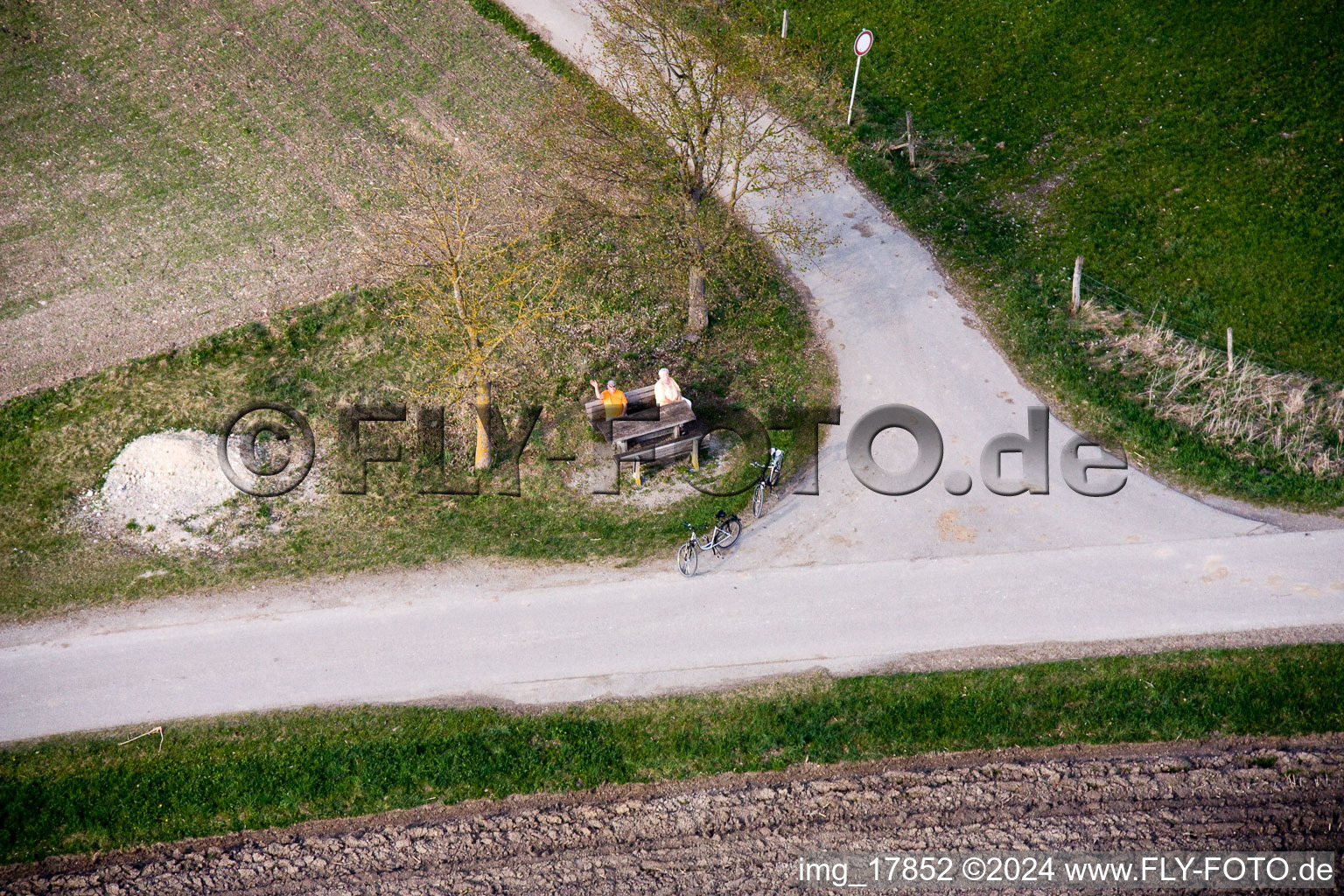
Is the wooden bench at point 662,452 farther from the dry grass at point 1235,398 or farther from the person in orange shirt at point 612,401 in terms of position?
the dry grass at point 1235,398

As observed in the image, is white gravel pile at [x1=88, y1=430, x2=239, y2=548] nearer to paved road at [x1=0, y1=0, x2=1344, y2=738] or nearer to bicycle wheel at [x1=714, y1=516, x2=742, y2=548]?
paved road at [x1=0, y1=0, x2=1344, y2=738]

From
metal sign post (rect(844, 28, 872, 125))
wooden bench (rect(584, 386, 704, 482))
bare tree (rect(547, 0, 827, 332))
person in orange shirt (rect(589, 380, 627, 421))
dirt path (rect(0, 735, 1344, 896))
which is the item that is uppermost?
metal sign post (rect(844, 28, 872, 125))

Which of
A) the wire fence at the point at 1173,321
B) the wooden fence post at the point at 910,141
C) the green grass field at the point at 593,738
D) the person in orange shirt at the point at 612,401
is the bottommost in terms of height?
the green grass field at the point at 593,738

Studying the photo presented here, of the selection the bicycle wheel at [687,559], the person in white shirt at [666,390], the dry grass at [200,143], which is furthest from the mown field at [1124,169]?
the dry grass at [200,143]

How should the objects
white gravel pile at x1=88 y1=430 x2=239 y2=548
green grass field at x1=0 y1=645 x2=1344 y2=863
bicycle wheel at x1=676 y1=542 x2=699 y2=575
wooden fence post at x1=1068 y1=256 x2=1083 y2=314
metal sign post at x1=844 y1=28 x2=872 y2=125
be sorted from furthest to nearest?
metal sign post at x1=844 y1=28 x2=872 y2=125 → wooden fence post at x1=1068 y1=256 x2=1083 y2=314 → white gravel pile at x1=88 y1=430 x2=239 y2=548 → bicycle wheel at x1=676 y1=542 x2=699 y2=575 → green grass field at x1=0 y1=645 x2=1344 y2=863

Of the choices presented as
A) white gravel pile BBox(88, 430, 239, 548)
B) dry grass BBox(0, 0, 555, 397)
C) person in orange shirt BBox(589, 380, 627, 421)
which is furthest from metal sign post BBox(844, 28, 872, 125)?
white gravel pile BBox(88, 430, 239, 548)

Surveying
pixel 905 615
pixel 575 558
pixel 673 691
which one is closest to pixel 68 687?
pixel 575 558

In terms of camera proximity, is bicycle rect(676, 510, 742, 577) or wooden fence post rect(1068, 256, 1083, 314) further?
wooden fence post rect(1068, 256, 1083, 314)
